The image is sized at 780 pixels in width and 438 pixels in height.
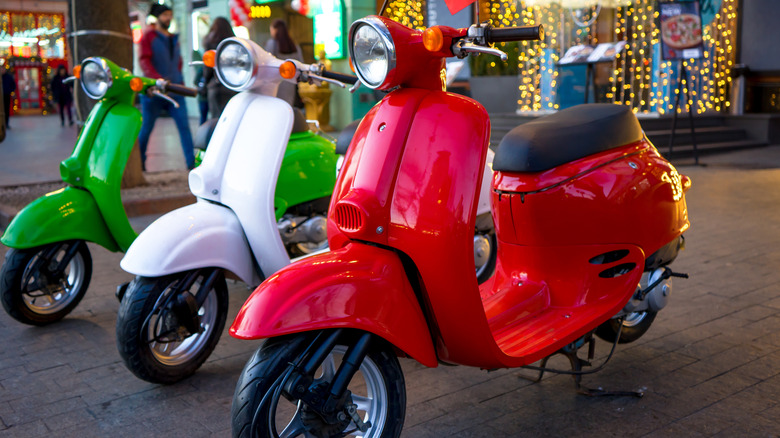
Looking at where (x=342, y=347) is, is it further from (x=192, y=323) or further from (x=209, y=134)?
(x=209, y=134)

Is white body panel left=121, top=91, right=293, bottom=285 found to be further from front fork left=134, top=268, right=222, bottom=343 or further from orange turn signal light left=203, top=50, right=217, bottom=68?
orange turn signal light left=203, top=50, right=217, bottom=68

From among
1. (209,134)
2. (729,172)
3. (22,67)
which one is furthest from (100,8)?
(22,67)

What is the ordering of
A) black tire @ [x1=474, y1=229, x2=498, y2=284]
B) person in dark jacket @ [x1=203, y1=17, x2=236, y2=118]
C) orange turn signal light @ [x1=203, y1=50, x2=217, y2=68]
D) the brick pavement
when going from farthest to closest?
person in dark jacket @ [x1=203, y1=17, x2=236, y2=118]
black tire @ [x1=474, y1=229, x2=498, y2=284]
orange turn signal light @ [x1=203, y1=50, x2=217, y2=68]
the brick pavement

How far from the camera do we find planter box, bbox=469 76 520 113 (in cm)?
1159

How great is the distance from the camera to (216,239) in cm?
276

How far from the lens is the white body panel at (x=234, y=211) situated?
261 cm

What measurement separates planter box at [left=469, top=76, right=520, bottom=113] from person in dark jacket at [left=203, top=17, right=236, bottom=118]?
18.4ft

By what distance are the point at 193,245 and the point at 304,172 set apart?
1155mm

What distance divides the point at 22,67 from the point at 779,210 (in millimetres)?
26598

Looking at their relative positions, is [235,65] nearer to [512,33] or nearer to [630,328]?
[512,33]

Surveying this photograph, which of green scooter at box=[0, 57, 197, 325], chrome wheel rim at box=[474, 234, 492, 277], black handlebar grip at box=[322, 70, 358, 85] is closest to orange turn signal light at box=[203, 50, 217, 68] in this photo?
black handlebar grip at box=[322, 70, 358, 85]

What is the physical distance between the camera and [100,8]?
20.1 ft

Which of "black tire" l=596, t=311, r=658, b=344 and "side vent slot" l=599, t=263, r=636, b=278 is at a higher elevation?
"side vent slot" l=599, t=263, r=636, b=278

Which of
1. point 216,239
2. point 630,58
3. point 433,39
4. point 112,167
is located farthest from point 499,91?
point 433,39
